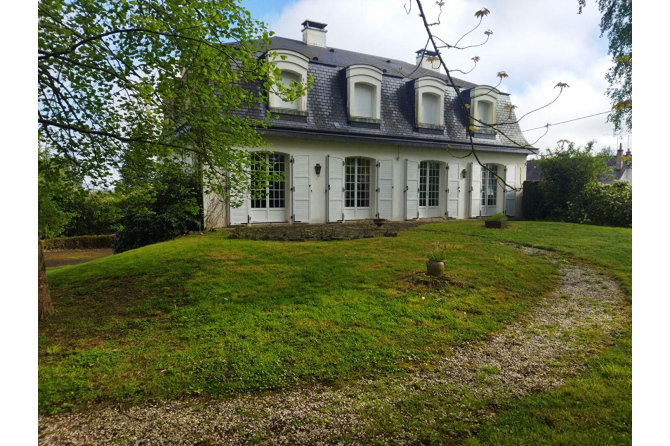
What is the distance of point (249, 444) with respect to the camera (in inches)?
82.4

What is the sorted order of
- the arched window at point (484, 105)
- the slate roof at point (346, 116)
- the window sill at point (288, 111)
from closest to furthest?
1. the window sill at point (288, 111)
2. the slate roof at point (346, 116)
3. the arched window at point (484, 105)

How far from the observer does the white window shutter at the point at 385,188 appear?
491 inches

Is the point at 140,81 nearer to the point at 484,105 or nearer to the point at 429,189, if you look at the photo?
the point at 429,189

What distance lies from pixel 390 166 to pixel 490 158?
462 cm

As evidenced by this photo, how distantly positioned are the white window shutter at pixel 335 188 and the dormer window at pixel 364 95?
1454mm

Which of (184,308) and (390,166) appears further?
(390,166)

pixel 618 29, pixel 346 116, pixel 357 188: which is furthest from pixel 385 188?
pixel 618 29

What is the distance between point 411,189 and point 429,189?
115cm

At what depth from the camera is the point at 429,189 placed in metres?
13.9

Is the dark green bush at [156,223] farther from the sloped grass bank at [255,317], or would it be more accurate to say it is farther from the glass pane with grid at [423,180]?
the glass pane with grid at [423,180]

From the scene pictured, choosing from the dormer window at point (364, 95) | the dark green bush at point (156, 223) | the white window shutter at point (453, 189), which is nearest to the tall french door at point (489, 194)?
the white window shutter at point (453, 189)

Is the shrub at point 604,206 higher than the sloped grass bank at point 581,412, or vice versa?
the shrub at point 604,206
